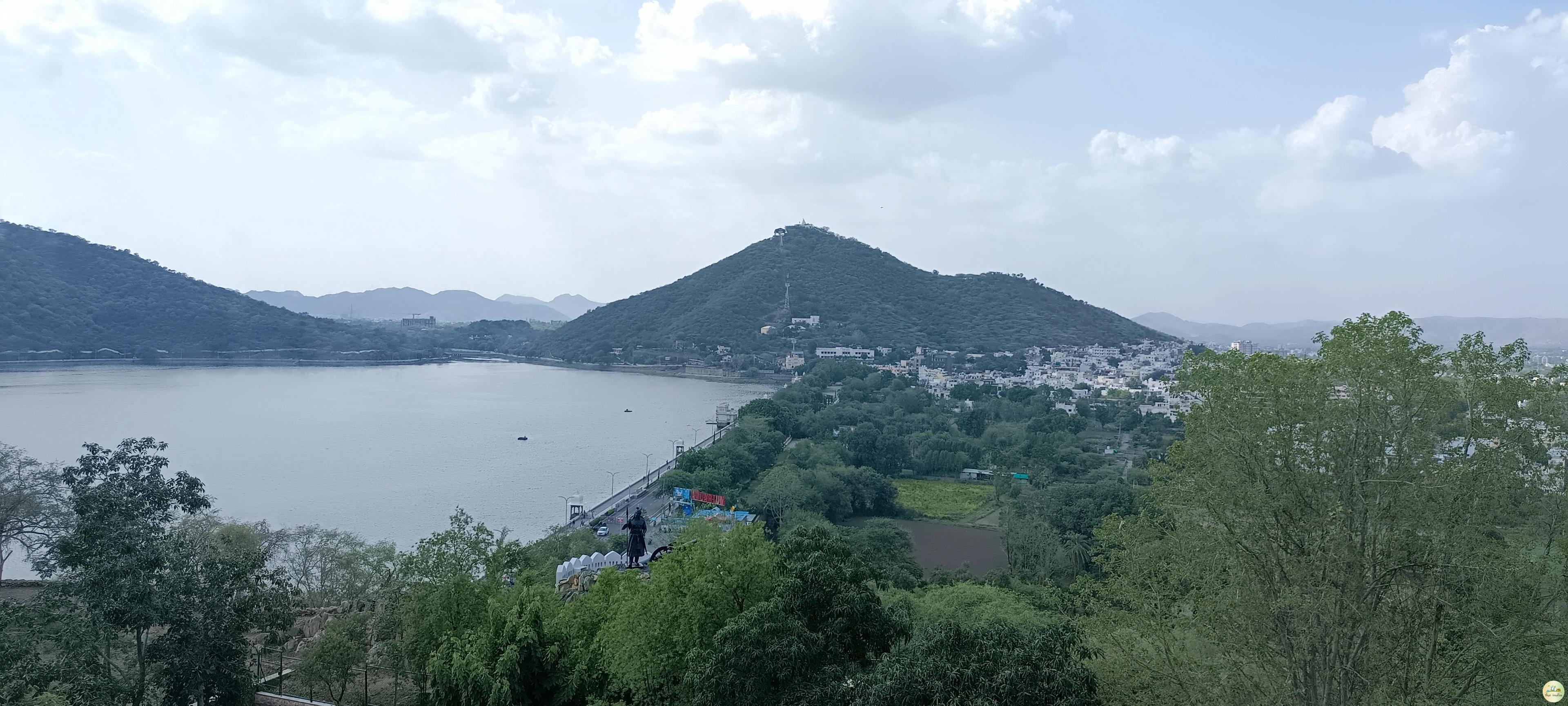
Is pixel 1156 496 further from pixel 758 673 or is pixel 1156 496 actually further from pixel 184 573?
pixel 184 573

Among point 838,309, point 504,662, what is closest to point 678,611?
point 504,662

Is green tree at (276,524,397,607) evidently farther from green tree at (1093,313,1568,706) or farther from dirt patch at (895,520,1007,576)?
dirt patch at (895,520,1007,576)

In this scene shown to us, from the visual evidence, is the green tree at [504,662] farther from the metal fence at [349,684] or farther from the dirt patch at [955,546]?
the dirt patch at [955,546]

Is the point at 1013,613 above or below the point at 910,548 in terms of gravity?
above

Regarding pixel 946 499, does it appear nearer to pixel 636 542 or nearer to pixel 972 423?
pixel 972 423

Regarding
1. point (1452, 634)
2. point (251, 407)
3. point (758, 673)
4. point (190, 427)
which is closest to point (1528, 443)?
point (1452, 634)

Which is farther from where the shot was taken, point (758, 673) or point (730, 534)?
point (730, 534)

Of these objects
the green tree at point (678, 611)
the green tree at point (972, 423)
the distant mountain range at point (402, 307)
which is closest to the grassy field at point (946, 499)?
the green tree at point (972, 423)
